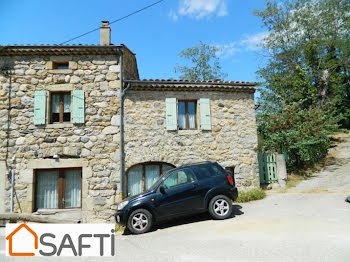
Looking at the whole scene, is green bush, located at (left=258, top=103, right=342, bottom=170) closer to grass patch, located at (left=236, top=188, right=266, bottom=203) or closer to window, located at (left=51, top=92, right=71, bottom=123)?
grass patch, located at (left=236, top=188, right=266, bottom=203)

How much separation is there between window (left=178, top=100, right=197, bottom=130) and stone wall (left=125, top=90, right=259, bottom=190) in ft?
0.79

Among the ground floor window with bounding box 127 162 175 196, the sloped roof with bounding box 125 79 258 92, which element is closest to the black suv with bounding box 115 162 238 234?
the ground floor window with bounding box 127 162 175 196

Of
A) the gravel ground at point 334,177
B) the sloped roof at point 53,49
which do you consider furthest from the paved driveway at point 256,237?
the sloped roof at point 53,49

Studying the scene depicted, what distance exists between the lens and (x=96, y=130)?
924cm

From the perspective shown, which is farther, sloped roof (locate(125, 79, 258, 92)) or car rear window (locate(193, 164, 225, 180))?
sloped roof (locate(125, 79, 258, 92))

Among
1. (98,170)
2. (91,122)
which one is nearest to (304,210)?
(98,170)

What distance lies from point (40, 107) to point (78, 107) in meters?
1.39

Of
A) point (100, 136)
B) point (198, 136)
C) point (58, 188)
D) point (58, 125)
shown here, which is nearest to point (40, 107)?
point (58, 125)

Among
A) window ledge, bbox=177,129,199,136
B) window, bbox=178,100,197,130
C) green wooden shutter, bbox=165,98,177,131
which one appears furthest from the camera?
window, bbox=178,100,197,130

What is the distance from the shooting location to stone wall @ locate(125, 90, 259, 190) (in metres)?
9.40

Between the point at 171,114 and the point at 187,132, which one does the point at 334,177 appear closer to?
the point at 187,132

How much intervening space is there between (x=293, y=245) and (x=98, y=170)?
676 cm

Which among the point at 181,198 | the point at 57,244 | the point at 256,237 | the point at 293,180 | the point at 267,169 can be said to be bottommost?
the point at 57,244

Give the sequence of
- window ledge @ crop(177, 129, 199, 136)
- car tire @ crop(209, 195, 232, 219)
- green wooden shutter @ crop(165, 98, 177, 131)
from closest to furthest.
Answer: car tire @ crop(209, 195, 232, 219) < green wooden shutter @ crop(165, 98, 177, 131) < window ledge @ crop(177, 129, 199, 136)
